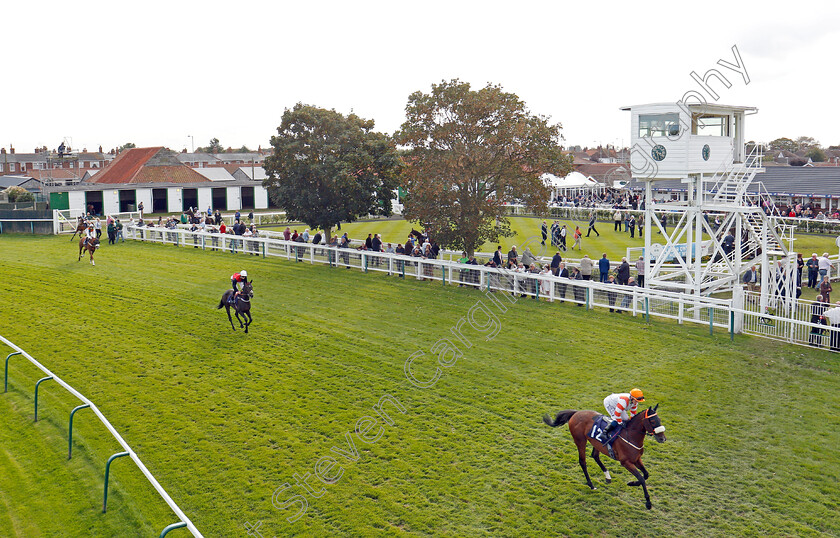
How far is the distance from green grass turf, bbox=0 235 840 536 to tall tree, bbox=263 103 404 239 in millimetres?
9298

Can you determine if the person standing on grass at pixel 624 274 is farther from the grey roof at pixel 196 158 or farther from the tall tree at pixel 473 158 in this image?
the grey roof at pixel 196 158

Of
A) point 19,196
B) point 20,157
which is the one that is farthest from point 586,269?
point 20,157

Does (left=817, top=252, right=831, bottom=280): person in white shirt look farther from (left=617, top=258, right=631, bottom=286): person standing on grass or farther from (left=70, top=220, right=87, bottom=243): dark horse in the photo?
(left=70, top=220, right=87, bottom=243): dark horse

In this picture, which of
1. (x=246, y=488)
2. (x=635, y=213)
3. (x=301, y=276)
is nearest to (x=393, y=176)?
(x=301, y=276)

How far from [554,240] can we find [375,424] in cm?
2671

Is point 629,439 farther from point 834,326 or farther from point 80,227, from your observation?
point 80,227

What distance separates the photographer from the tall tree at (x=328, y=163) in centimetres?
2975

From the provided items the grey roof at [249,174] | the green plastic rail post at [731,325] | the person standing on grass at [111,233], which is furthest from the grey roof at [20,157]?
the green plastic rail post at [731,325]

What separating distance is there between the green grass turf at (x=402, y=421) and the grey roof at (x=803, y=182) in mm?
35712

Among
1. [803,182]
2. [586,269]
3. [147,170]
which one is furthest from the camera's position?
[147,170]

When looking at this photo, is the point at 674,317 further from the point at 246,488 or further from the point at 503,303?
the point at 246,488

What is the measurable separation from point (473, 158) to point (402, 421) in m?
13.4

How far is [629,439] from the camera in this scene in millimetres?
9945

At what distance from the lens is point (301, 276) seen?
26172 mm
